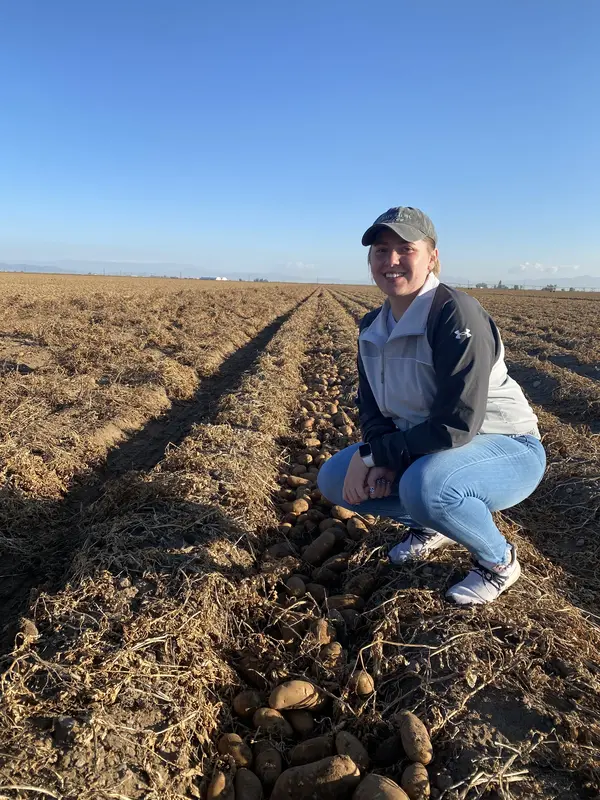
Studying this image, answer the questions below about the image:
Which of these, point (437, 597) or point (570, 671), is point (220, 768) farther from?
point (570, 671)

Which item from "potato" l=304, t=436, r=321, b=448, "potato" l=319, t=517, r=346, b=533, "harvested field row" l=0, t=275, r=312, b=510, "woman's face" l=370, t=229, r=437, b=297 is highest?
"woman's face" l=370, t=229, r=437, b=297

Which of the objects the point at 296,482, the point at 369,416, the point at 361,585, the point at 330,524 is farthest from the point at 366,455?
the point at 296,482

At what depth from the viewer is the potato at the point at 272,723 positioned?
1966 mm

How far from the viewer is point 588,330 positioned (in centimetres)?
1530

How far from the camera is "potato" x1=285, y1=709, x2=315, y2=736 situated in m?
2.01

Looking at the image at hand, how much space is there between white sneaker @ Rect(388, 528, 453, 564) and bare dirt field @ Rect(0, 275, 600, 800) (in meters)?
0.08

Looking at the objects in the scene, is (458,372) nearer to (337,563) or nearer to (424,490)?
(424,490)

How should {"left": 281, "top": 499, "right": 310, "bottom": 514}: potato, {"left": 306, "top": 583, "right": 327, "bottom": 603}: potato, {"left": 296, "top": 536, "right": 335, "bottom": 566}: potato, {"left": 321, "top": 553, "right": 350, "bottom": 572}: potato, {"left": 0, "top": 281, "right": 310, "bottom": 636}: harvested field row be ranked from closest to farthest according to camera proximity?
{"left": 306, "top": 583, "right": 327, "bottom": 603}: potato < {"left": 321, "top": 553, "right": 350, "bottom": 572}: potato < {"left": 296, "top": 536, "right": 335, "bottom": 566}: potato < {"left": 0, "top": 281, "right": 310, "bottom": 636}: harvested field row < {"left": 281, "top": 499, "right": 310, "bottom": 514}: potato

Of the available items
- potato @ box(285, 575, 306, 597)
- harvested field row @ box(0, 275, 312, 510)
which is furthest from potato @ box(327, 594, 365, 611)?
harvested field row @ box(0, 275, 312, 510)

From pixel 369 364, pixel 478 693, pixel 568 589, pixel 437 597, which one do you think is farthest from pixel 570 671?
pixel 369 364

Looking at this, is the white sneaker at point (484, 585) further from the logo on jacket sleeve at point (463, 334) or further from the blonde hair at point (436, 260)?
the blonde hair at point (436, 260)

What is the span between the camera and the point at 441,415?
225 centimetres

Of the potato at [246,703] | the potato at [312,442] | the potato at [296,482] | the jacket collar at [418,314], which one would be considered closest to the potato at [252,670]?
the potato at [246,703]

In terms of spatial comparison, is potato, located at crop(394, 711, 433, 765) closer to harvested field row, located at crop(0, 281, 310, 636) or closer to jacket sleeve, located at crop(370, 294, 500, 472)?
jacket sleeve, located at crop(370, 294, 500, 472)
